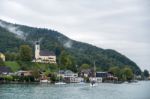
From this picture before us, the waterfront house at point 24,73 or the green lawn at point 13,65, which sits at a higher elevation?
the green lawn at point 13,65

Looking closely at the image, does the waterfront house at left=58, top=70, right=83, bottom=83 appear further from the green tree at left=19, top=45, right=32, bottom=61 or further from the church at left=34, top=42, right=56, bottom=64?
the church at left=34, top=42, right=56, bottom=64

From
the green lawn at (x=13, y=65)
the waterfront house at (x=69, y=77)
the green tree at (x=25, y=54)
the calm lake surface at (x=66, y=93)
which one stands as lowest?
the calm lake surface at (x=66, y=93)

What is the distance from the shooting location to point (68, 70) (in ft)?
424

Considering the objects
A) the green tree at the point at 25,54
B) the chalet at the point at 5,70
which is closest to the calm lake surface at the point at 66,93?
the chalet at the point at 5,70

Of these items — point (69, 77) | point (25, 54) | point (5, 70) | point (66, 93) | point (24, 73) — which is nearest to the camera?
point (66, 93)

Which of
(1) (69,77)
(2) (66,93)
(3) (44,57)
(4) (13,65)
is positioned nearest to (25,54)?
(4) (13,65)

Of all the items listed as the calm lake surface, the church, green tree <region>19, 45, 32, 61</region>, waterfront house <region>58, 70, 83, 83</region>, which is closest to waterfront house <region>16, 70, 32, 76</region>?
green tree <region>19, 45, 32, 61</region>

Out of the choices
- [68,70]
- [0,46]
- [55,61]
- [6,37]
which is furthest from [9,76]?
[6,37]

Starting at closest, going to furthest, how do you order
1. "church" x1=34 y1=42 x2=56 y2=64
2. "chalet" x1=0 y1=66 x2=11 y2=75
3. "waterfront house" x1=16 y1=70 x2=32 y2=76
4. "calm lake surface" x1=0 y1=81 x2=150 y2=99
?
"calm lake surface" x1=0 y1=81 x2=150 y2=99
"waterfront house" x1=16 y1=70 x2=32 y2=76
"chalet" x1=0 y1=66 x2=11 y2=75
"church" x1=34 y1=42 x2=56 y2=64

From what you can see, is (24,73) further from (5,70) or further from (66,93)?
(66,93)

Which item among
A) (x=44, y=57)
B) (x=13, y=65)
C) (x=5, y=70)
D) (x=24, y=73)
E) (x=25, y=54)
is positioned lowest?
(x=24, y=73)

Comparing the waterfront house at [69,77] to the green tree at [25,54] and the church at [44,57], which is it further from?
the church at [44,57]

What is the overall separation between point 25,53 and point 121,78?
146ft

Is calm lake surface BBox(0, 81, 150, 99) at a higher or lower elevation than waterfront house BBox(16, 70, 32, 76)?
lower
